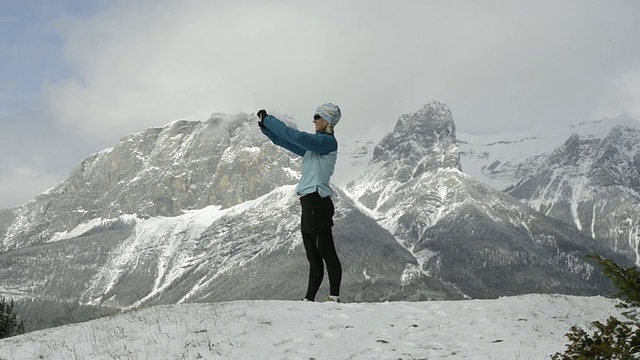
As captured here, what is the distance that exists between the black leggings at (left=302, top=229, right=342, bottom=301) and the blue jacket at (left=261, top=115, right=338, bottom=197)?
917 mm

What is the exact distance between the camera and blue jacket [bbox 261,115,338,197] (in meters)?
12.8

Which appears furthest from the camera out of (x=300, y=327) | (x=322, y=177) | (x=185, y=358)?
(x=322, y=177)

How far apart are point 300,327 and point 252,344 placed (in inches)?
48.8

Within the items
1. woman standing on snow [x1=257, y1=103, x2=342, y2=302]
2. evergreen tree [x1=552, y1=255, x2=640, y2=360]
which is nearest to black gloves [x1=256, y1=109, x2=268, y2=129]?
woman standing on snow [x1=257, y1=103, x2=342, y2=302]

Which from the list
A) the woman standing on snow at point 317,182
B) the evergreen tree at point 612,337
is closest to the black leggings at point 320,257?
the woman standing on snow at point 317,182

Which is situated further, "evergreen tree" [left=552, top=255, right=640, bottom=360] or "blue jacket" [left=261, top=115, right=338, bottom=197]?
"blue jacket" [left=261, top=115, right=338, bottom=197]

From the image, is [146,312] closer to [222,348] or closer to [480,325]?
[222,348]

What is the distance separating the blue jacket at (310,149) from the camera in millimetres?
12812

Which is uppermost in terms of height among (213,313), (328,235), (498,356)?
(328,235)

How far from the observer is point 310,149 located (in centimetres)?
1313

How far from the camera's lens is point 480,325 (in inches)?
493

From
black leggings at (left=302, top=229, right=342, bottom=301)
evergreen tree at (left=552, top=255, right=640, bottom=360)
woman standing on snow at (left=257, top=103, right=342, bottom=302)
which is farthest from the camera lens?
black leggings at (left=302, top=229, right=342, bottom=301)

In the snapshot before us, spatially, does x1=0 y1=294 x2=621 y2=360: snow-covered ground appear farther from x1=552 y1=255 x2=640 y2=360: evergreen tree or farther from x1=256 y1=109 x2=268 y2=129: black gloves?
x1=256 y1=109 x2=268 y2=129: black gloves

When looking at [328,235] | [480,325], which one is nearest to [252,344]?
[328,235]
